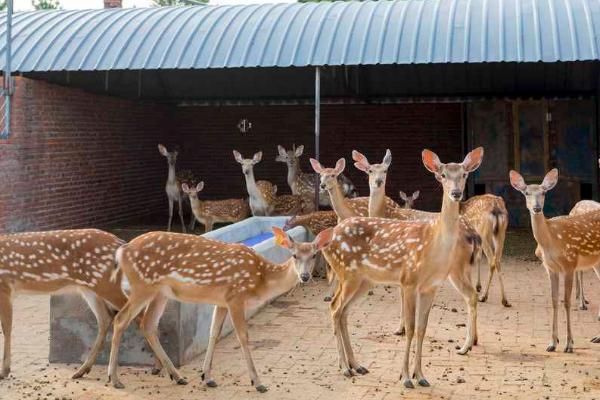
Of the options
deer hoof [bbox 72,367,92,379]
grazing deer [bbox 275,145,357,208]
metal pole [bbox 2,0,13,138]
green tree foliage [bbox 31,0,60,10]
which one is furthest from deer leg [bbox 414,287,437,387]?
green tree foliage [bbox 31,0,60,10]

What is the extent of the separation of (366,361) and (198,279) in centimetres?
170

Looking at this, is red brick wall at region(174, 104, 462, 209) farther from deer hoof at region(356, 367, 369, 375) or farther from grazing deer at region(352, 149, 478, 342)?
deer hoof at region(356, 367, 369, 375)

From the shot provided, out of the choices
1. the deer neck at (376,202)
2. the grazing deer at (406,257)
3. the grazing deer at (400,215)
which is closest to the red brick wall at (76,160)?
the grazing deer at (400,215)

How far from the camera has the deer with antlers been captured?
13.9 meters

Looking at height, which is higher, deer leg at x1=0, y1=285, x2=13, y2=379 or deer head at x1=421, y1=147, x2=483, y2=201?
deer head at x1=421, y1=147, x2=483, y2=201

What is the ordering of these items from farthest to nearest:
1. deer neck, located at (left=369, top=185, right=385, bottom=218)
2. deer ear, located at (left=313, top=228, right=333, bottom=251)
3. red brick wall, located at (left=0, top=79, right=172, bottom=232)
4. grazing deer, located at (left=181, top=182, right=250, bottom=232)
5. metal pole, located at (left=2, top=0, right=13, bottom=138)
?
grazing deer, located at (left=181, top=182, right=250, bottom=232)
red brick wall, located at (left=0, top=79, right=172, bottom=232)
metal pole, located at (left=2, top=0, right=13, bottom=138)
deer neck, located at (left=369, top=185, right=385, bottom=218)
deer ear, located at (left=313, top=228, right=333, bottom=251)

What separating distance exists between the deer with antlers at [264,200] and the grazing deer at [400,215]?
361 centimetres

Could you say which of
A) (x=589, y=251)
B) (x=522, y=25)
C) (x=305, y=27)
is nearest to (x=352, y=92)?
(x=305, y=27)

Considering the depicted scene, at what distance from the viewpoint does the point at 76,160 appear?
50.3 feet

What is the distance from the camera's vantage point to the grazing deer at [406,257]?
263 inches

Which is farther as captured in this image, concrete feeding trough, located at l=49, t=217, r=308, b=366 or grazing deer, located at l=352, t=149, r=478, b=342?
grazing deer, located at l=352, t=149, r=478, b=342

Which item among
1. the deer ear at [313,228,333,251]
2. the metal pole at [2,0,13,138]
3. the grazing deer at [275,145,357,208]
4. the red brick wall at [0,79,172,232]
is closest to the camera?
the deer ear at [313,228,333,251]

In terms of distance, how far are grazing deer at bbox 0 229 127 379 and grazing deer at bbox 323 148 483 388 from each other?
1.79 metres

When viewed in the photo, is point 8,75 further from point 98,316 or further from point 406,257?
point 406,257
